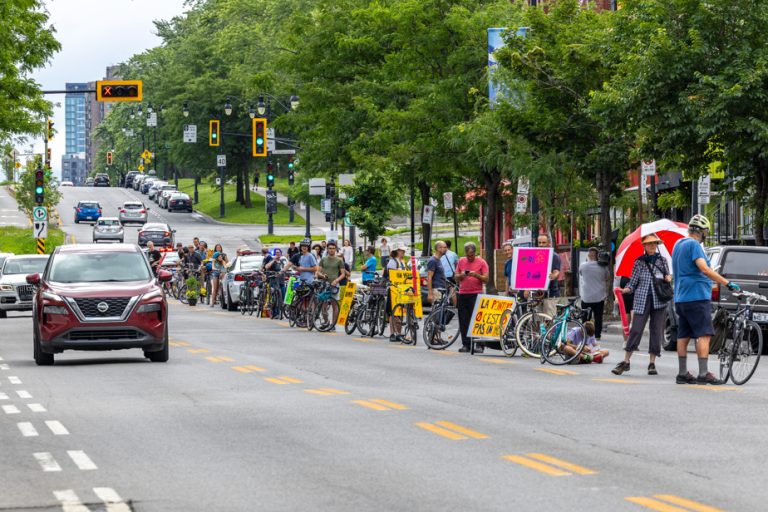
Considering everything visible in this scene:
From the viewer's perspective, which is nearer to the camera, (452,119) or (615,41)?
(615,41)

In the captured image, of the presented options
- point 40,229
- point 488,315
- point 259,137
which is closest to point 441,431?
point 488,315

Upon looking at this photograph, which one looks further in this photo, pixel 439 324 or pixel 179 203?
pixel 179 203

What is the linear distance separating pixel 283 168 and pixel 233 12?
38.3ft

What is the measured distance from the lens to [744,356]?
57.3 ft

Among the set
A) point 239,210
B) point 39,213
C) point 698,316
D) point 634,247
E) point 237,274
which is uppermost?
point 239,210

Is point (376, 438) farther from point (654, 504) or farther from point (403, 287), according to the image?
point (403, 287)

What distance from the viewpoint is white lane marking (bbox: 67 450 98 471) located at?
1084cm

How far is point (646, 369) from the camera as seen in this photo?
20609 mm

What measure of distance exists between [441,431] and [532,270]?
10719 millimetres

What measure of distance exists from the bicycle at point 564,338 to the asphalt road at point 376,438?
0.42 metres

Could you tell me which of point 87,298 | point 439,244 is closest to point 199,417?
point 87,298

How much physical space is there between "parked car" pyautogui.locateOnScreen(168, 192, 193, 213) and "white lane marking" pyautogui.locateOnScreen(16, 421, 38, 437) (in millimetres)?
103054

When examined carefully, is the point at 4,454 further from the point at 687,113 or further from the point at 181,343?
the point at 687,113

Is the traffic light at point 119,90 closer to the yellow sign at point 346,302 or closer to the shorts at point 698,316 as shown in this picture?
the yellow sign at point 346,302
